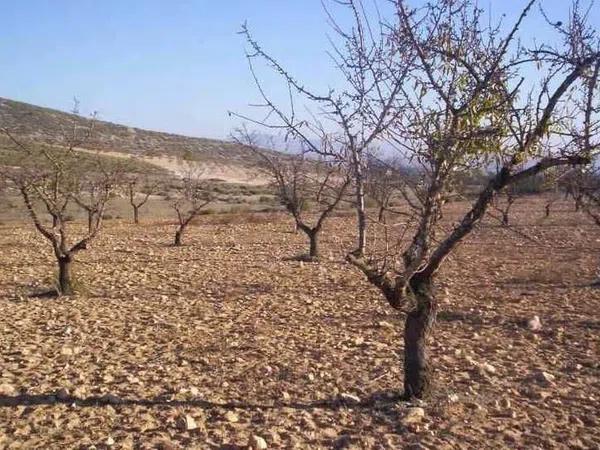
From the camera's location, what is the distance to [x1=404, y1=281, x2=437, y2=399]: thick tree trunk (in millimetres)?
5074

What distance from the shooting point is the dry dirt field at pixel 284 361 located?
456 centimetres

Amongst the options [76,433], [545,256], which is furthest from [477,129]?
[545,256]

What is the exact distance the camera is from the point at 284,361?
6.28 meters

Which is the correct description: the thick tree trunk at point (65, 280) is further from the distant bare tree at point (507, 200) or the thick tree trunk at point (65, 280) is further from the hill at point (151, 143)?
the hill at point (151, 143)

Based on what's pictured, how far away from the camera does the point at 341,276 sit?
12242mm

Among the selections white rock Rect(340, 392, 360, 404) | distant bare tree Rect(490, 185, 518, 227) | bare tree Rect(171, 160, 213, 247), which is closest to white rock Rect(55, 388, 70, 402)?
white rock Rect(340, 392, 360, 404)

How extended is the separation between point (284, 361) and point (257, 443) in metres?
2.04

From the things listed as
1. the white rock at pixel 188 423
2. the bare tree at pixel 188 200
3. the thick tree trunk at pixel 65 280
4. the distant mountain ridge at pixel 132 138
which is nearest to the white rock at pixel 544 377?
the white rock at pixel 188 423

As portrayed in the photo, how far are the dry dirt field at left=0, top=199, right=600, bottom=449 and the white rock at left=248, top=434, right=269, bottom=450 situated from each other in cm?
6

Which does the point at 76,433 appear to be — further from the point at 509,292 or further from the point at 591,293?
the point at 591,293

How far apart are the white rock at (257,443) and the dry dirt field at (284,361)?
0.06 m

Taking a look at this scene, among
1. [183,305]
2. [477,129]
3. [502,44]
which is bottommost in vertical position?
[183,305]

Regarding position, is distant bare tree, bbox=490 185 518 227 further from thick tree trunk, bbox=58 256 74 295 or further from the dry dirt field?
thick tree trunk, bbox=58 256 74 295

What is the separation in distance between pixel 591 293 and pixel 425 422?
6.57m
